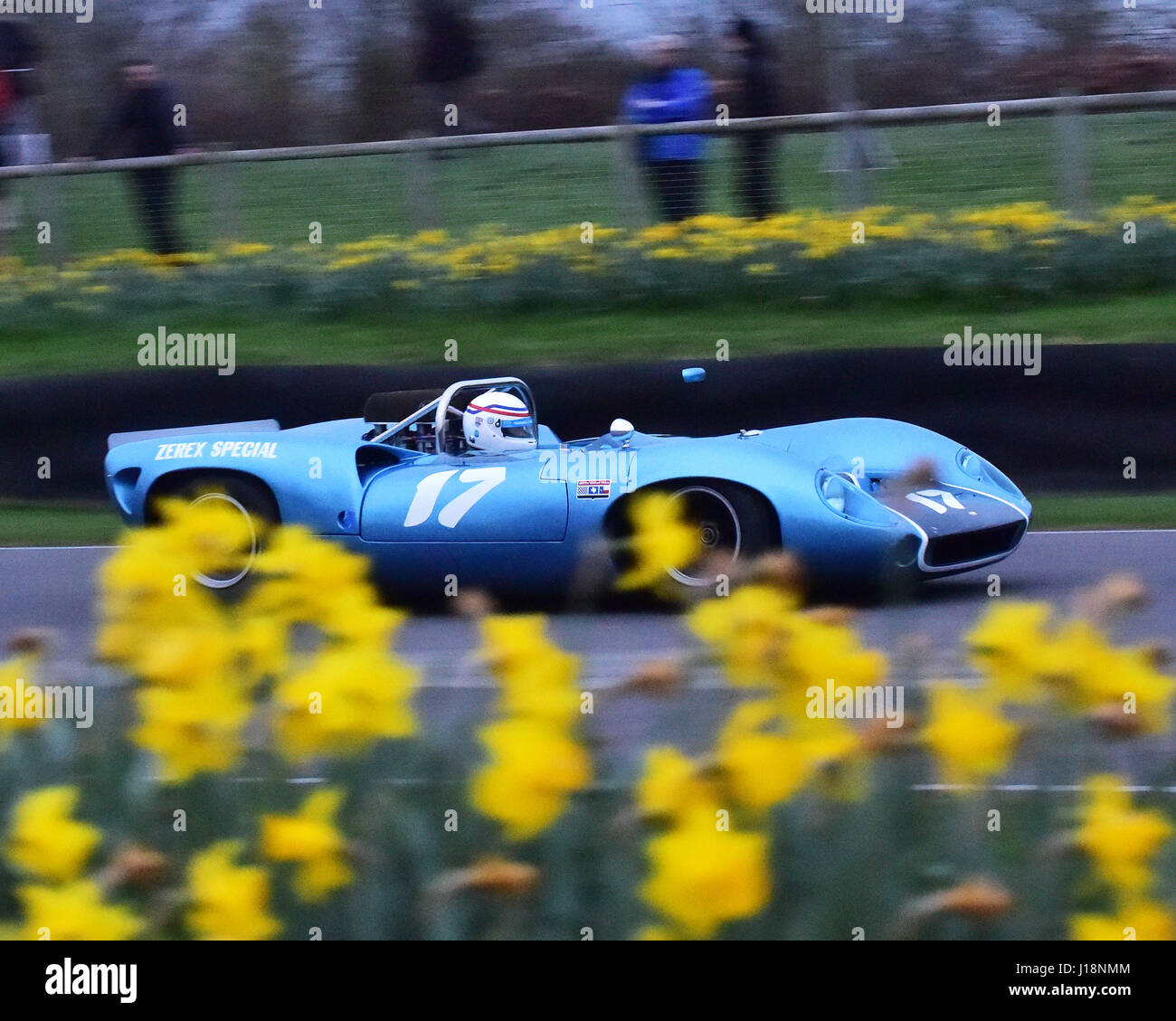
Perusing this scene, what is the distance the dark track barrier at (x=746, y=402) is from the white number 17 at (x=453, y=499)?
266cm

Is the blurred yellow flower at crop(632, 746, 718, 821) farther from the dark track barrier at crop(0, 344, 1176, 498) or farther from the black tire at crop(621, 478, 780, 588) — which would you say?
the dark track barrier at crop(0, 344, 1176, 498)

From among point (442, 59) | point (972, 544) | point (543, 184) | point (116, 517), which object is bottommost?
point (116, 517)

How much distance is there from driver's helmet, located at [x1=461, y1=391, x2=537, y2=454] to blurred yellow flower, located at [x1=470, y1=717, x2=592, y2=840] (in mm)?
4358

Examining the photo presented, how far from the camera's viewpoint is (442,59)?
1092cm

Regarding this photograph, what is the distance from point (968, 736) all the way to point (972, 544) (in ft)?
13.2

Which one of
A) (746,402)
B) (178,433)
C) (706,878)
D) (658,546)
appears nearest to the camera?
(706,878)

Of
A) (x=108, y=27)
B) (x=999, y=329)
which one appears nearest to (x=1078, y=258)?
(x=999, y=329)

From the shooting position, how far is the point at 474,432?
21.4 ft

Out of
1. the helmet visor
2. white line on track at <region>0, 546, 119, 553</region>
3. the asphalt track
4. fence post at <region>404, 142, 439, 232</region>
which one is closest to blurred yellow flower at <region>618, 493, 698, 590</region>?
the asphalt track

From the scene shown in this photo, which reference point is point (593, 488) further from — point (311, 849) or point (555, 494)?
point (311, 849)

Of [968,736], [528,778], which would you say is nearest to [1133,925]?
[968,736]

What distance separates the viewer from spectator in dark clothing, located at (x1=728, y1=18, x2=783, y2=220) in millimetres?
10148

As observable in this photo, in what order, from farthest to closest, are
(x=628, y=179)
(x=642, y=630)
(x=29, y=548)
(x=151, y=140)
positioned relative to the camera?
(x=151, y=140)
(x=628, y=179)
(x=29, y=548)
(x=642, y=630)
